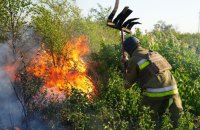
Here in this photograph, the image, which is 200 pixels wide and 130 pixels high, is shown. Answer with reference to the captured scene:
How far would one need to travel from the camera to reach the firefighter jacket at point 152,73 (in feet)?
18.4

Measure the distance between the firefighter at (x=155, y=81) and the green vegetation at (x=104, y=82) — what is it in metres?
0.24

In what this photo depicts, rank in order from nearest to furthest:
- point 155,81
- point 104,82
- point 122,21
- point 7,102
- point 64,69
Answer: point 155,81
point 122,21
point 104,82
point 7,102
point 64,69

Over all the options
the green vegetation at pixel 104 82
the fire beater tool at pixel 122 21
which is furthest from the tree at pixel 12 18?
the fire beater tool at pixel 122 21

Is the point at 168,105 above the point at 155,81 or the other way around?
the other way around

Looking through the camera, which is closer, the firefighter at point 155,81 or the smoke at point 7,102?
the firefighter at point 155,81

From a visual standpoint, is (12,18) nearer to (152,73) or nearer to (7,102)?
(7,102)

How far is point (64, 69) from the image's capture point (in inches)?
395

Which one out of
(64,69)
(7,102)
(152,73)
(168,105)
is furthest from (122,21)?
(64,69)

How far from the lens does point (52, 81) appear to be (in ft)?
28.7

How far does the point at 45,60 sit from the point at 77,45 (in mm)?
1606

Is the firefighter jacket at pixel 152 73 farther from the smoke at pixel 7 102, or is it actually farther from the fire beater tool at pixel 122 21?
the smoke at pixel 7 102

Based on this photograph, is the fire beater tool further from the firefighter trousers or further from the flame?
the flame

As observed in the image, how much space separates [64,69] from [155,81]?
16.0 feet

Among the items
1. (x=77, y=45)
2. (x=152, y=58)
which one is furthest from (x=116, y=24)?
(x=77, y=45)
